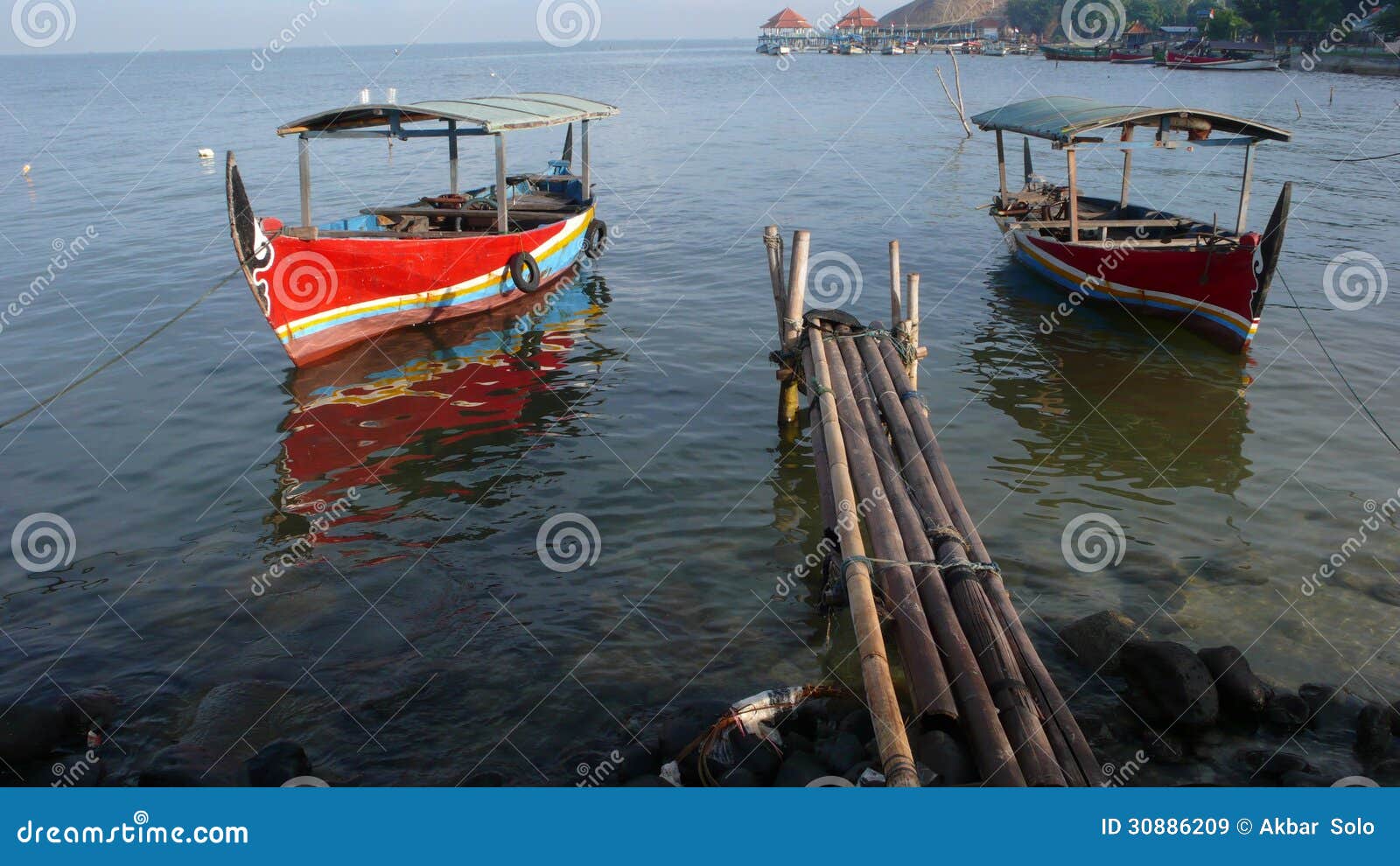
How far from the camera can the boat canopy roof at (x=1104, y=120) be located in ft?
45.1

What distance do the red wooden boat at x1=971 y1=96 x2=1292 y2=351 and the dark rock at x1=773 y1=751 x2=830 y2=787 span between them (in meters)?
9.76

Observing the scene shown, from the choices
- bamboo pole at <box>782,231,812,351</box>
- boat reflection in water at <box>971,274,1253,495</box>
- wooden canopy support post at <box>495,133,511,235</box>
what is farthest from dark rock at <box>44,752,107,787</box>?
wooden canopy support post at <box>495,133,511,235</box>

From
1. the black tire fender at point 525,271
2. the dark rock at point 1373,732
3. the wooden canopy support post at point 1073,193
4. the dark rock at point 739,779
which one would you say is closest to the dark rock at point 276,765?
the dark rock at point 739,779

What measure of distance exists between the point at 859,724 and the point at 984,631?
962 millimetres

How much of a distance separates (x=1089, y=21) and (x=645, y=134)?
6385 cm

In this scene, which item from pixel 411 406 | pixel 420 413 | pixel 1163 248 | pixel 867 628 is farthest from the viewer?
pixel 1163 248

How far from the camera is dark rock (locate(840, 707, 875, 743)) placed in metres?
6.22

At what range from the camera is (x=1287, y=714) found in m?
6.79

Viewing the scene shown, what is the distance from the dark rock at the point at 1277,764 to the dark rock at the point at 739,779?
10.4 ft

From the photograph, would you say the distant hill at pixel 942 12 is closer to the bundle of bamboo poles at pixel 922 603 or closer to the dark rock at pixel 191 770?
the bundle of bamboo poles at pixel 922 603

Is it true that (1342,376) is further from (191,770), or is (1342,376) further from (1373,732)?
(191,770)

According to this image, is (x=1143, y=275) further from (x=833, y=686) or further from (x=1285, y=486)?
(x=833, y=686)

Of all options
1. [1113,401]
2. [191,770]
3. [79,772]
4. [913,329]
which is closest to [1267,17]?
[1113,401]

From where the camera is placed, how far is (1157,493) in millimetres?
10383
